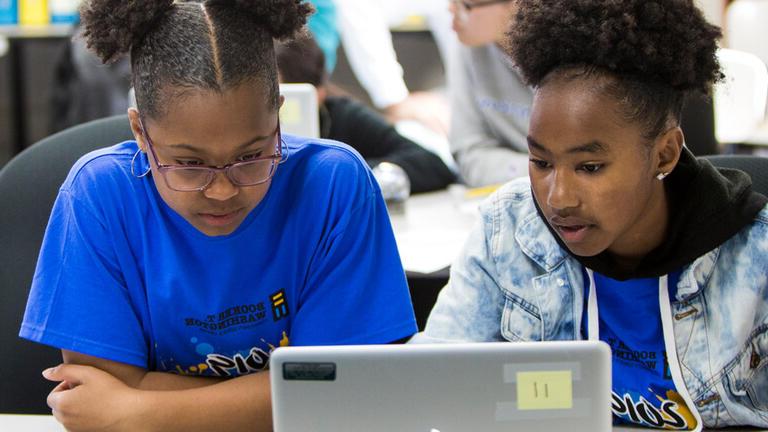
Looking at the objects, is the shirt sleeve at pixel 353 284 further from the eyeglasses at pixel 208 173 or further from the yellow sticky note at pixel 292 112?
the yellow sticky note at pixel 292 112

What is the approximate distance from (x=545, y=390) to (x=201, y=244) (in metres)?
Answer: 0.61

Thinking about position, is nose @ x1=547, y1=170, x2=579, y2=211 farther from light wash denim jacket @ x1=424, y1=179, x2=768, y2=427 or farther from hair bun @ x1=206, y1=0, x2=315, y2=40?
hair bun @ x1=206, y1=0, x2=315, y2=40

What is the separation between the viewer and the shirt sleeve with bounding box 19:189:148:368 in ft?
4.25

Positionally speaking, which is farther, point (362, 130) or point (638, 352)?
point (362, 130)

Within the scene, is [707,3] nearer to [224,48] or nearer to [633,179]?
[633,179]

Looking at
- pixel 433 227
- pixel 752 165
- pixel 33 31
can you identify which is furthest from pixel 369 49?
pixel 752 165

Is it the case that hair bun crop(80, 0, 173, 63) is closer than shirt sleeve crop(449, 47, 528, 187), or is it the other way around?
hair bun crop(80, 0, 173, 63)

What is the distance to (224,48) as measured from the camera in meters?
1.25

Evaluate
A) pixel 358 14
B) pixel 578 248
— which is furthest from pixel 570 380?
pixel 358 14

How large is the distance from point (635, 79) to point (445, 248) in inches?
38.9

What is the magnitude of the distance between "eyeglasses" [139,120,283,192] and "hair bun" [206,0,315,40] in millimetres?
183

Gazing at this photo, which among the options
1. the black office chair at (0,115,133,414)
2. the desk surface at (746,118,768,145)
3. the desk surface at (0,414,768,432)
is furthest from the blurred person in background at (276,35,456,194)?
the desk surface at (746,118,768,145)

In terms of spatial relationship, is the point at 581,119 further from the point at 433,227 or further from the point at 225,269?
the point at 433,227

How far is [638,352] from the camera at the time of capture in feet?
4.58
